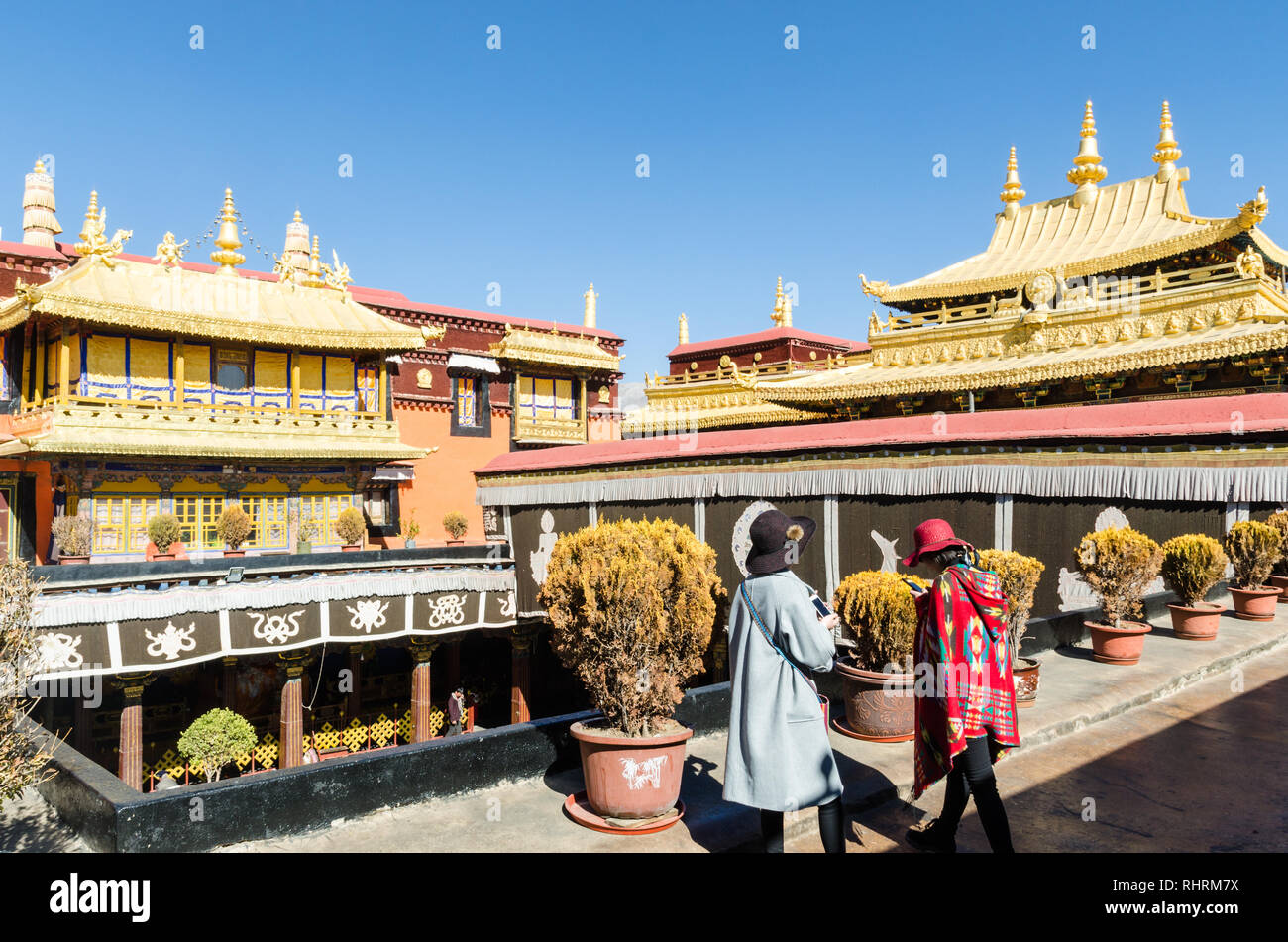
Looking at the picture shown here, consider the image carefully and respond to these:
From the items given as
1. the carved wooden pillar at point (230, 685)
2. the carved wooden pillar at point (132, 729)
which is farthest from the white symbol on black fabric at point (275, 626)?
the carved wooden pillar at point (230, 685)

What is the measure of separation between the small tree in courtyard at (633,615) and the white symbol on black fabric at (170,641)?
36.0ft

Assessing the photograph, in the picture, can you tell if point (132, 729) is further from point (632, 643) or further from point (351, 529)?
point (632, 643)

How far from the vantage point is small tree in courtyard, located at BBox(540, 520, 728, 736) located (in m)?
5.30

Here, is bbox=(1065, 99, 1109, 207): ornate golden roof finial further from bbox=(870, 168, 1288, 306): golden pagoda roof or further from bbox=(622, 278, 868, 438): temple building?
bbox=(622, 278, 868, 438): temple building

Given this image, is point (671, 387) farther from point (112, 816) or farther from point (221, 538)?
point (112, 816)

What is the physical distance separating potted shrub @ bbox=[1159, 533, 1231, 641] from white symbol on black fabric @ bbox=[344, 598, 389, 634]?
539 inches

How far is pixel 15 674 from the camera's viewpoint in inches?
176

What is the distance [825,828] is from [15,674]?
458 centimetres

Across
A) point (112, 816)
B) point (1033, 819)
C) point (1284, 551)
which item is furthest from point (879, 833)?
point (1284, 551)

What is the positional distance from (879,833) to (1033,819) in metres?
1.05

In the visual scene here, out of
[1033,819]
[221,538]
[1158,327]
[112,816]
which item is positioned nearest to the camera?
[112,816]
